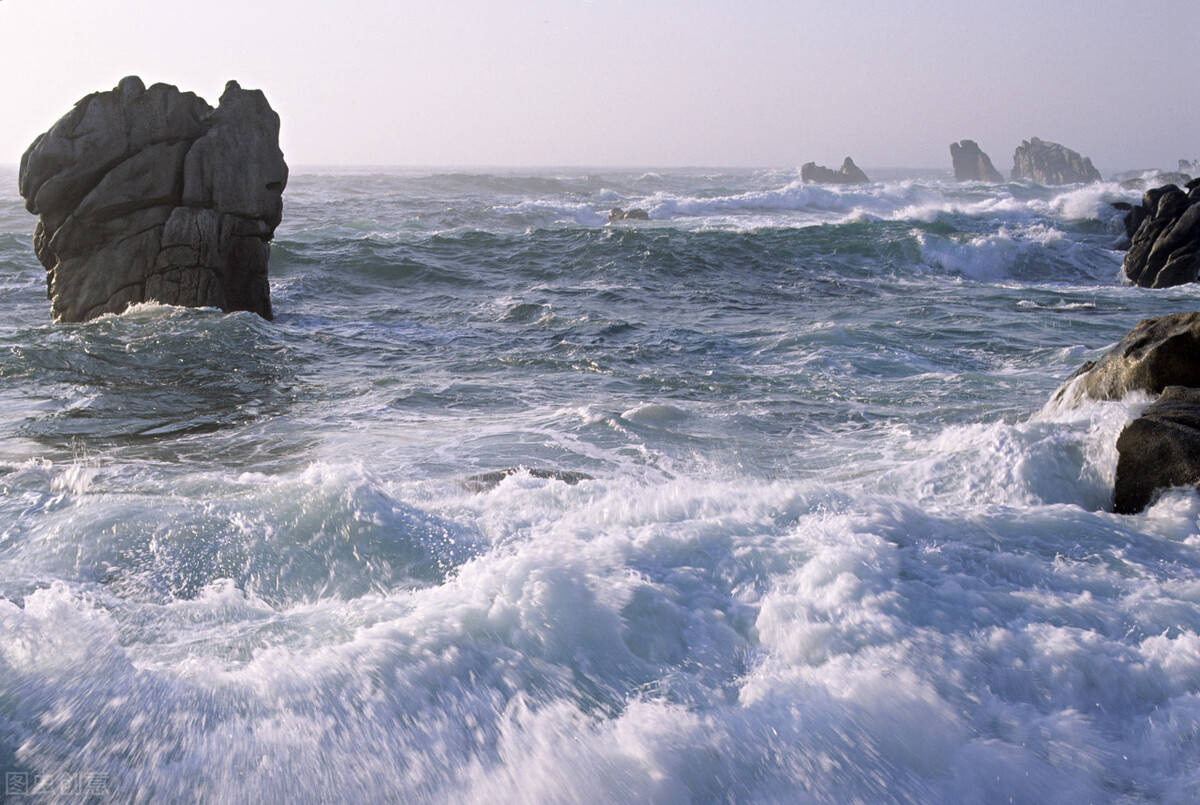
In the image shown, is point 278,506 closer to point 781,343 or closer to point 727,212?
point 781,343

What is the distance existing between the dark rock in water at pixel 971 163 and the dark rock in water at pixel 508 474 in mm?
110057

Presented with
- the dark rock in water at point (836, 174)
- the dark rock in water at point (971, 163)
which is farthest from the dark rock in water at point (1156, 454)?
the dark rock in water at point (971, 163)

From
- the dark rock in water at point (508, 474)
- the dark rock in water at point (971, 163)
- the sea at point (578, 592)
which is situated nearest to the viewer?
the sea at point (578, 592)

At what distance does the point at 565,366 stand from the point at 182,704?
747cm

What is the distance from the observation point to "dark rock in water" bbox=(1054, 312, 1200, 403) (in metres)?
5.91

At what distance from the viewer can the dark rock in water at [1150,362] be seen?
19.4ft

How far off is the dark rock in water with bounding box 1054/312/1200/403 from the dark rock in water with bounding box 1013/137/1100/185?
309ft

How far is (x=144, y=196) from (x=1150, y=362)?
11.0 m

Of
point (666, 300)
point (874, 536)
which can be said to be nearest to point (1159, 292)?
point (666, 300)

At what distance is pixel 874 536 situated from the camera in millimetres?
4230

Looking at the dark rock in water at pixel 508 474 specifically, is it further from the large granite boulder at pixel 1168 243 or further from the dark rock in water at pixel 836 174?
the dark rock in water at pixel 836 174

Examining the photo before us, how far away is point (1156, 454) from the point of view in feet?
16.4

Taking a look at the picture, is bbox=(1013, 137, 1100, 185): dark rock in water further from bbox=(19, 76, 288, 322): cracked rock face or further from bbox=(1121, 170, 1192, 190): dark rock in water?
bbox=(19, 76, 288, 322): cracked rock face

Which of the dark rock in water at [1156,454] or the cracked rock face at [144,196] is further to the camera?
the cracked rock face at [144,196]
